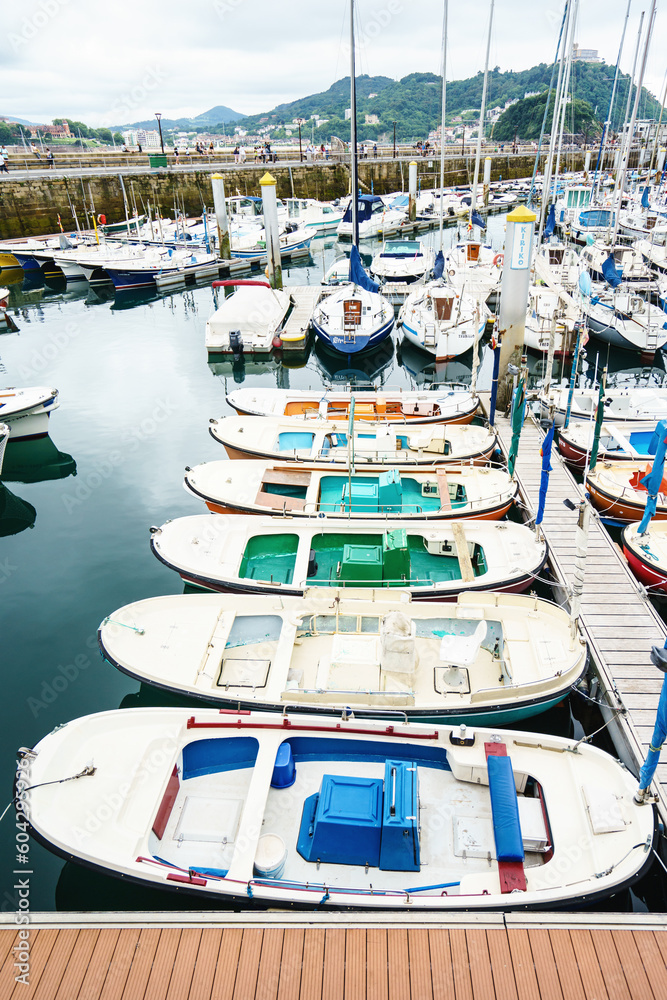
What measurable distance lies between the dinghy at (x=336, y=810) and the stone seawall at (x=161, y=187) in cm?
5802

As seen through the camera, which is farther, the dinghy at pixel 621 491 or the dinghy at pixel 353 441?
the dinghy at pixel 353 441

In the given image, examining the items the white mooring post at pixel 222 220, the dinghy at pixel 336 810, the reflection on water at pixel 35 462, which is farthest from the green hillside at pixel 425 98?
the dinghy at pixel 336 810

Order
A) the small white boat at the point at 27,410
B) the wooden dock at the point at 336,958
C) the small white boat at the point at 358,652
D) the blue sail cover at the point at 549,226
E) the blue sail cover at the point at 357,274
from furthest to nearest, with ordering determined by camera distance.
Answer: the blue sail cover at the point at 549,226 < the blue sail cover at the point at 357,274 < the small white boat at the point at 27,410 < the small white boat at the point at 358,652 < the wooden dock at the point at 336,958

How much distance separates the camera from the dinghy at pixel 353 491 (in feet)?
48.7

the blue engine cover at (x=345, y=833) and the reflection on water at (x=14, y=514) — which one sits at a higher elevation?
the blue engine cover at (x=345, y=833)

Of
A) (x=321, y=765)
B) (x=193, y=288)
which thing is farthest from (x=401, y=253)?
(x=321, y=765)

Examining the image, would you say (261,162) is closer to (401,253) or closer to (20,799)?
(401,253)

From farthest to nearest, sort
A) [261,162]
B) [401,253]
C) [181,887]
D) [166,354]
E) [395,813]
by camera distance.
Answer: [261,162], [401,253], [166,354], [395,813], [181,887]

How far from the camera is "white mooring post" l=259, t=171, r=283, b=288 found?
3638cm

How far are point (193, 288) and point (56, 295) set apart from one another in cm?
1014

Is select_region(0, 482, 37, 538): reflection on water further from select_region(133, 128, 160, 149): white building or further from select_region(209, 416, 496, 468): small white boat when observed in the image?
select_region(133, 128, 160, 149): white building

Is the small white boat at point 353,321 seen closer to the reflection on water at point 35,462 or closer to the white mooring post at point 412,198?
the reflection on water at point 35,462

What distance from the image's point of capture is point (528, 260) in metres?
19.0

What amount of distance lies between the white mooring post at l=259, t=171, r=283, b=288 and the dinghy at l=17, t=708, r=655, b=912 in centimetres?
3388
